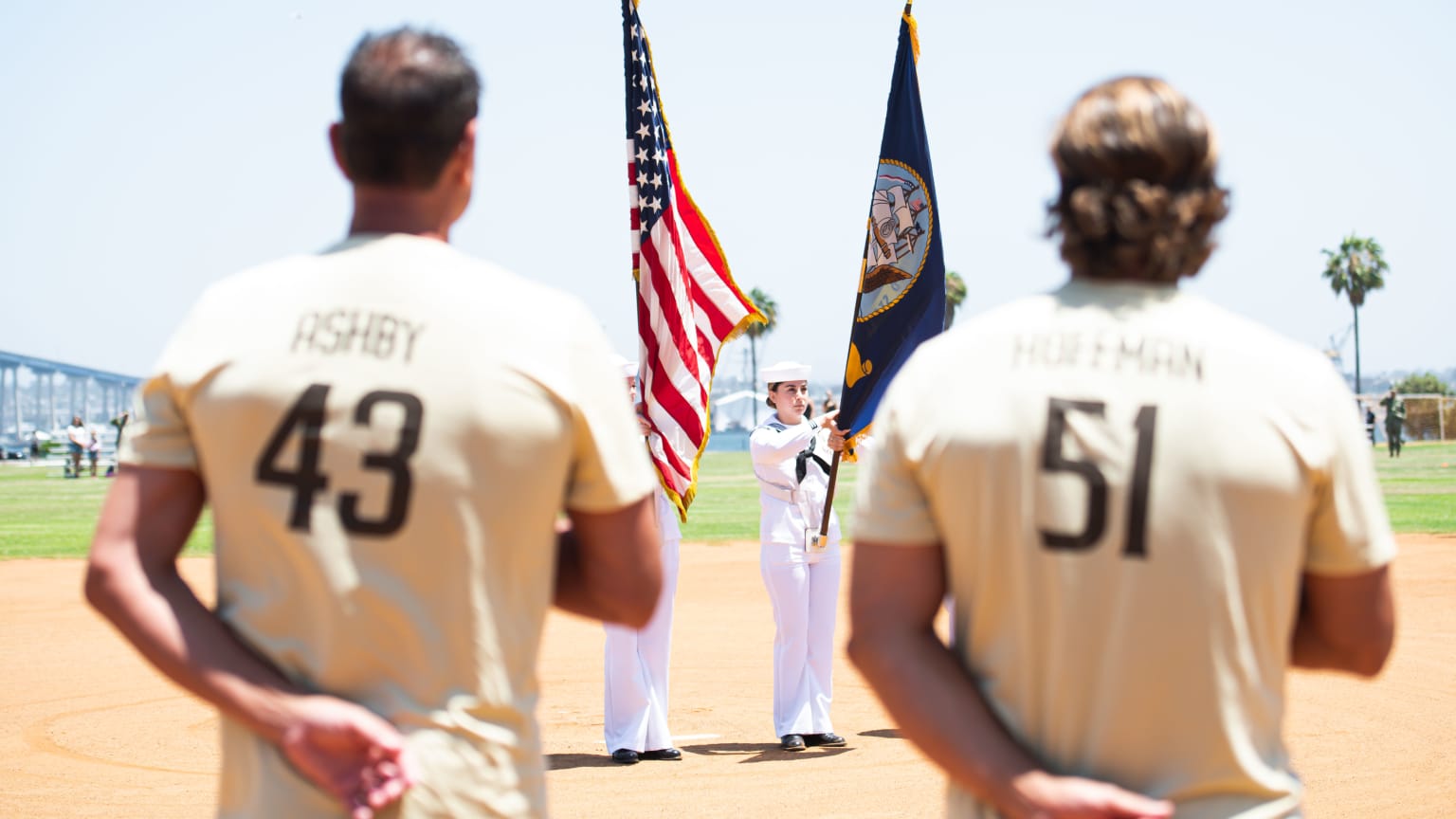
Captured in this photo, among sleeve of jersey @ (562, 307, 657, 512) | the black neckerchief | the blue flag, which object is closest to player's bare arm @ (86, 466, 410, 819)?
sleeve of jersey @ (562, 307, 657, 512)

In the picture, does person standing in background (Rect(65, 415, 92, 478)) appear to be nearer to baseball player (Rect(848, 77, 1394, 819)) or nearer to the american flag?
the american flag

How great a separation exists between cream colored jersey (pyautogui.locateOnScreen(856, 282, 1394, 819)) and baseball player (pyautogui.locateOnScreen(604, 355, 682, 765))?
681 centimetres

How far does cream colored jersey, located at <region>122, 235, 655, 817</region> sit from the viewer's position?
2.43 m

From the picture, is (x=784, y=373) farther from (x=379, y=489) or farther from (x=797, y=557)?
(x=379, y=489)

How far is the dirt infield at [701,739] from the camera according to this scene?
775 cm

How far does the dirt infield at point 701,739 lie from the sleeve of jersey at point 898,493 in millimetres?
5238

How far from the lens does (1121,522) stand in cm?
230

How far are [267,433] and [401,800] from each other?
2.11 ft

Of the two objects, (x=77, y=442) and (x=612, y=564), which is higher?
(x=612, y=564)

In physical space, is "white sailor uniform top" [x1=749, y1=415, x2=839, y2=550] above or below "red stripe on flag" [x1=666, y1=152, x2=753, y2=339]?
below

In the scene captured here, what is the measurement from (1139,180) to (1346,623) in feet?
2.65

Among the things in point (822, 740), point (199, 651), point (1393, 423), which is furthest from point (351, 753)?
point (1393, 423)

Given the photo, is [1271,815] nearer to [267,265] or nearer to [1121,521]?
[1121,521]

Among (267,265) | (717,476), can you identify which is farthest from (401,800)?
(717,476)
